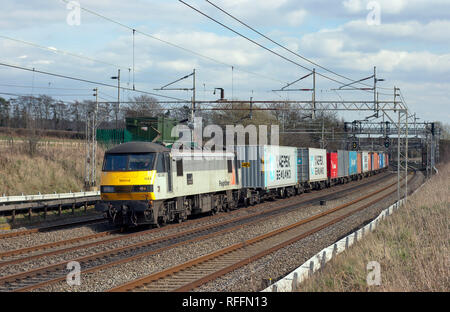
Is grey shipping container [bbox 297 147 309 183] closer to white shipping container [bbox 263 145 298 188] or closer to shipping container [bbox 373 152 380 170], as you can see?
white shipping container [bbox 263 145 298 188]

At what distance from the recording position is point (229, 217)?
2153cm

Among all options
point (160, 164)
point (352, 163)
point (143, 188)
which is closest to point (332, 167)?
point (352, 163)

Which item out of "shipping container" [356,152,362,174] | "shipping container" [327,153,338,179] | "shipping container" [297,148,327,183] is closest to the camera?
"shipping container" [297,148,327,183]

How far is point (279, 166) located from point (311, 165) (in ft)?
23.1

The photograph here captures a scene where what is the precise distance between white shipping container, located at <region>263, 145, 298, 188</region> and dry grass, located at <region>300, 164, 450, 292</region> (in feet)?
35.3

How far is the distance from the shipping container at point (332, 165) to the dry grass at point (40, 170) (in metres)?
17.8

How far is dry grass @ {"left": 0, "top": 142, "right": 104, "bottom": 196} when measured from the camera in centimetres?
2688

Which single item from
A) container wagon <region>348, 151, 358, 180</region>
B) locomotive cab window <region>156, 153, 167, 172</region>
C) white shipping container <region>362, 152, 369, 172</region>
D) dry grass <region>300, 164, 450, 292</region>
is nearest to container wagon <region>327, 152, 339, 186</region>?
container wagon <region>348, 151, 358, 180</region>

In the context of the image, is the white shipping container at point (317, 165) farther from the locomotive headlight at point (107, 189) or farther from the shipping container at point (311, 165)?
the locomotive headlight at point (107, 189)

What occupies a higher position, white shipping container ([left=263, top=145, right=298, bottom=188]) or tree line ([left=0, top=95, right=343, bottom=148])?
tree line ([left=0, top=95, right=343, bottom=148])

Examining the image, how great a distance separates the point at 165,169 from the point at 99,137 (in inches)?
1010

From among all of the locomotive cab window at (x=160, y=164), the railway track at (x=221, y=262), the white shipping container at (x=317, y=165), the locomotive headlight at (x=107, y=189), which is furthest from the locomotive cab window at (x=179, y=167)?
the white shipping container at (x=317, y=165)
